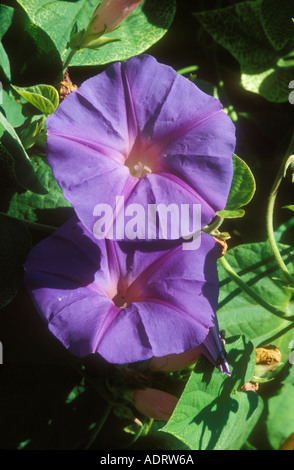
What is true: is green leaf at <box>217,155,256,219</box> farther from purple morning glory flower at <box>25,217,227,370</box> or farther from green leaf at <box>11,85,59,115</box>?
green leaf at <box>11,85,59,115</box>

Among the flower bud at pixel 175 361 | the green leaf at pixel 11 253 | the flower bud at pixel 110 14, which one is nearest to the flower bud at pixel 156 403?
the flower bud at pixel 175 361

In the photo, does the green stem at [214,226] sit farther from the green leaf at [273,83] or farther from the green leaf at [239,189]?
the green leaf at [273,83]

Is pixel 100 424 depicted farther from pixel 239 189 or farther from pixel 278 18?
pixel 278 18

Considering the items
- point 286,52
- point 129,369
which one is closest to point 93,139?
point 129,369

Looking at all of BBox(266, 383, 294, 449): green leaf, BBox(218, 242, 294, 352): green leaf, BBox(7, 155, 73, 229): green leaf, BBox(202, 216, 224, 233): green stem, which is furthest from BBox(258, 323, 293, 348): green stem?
BBox(7, 155, 73, 229): green leaf

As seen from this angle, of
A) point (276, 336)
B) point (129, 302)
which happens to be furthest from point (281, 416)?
point (129, 302)
